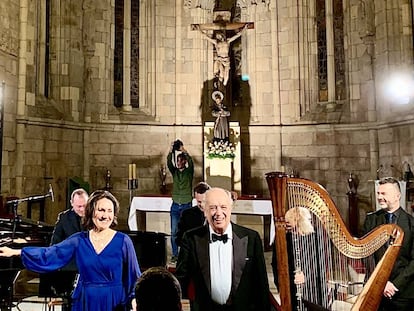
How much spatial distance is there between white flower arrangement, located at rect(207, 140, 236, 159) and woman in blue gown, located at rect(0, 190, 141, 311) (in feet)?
19.0

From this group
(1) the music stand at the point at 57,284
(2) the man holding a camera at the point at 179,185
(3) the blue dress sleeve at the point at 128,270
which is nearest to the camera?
(3) the blue dress sleeve at the point at 128,270

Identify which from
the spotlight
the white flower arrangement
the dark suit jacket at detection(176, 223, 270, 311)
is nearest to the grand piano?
the dark suit jacket at detection(176, 223, 270, 311)

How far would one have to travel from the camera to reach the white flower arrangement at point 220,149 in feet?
26.5

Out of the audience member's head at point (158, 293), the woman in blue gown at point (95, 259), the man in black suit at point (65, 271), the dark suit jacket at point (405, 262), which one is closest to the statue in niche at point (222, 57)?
the man in black suit at point (65, 271)

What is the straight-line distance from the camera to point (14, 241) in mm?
3721

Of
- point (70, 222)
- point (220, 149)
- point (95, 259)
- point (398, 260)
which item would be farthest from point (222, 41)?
point (95, 259)

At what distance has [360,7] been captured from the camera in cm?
878

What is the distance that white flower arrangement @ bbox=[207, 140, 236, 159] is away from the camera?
809 centimetres

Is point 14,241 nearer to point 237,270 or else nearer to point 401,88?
point 237,270

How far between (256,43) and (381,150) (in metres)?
3.44

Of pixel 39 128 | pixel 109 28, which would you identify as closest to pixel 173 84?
pixel 109 28

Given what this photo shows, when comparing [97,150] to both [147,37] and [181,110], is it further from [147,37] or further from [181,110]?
[147,37]

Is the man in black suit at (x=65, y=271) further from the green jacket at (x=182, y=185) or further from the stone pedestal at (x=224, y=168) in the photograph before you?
the stone pedestal at (x=224, y=168)

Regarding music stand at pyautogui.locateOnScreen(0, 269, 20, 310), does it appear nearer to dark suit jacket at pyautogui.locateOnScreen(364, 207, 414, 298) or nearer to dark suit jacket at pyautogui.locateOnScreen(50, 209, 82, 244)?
dark suit jacket at pyautogui.locateOnScreen(50, 209, 82, 244)
